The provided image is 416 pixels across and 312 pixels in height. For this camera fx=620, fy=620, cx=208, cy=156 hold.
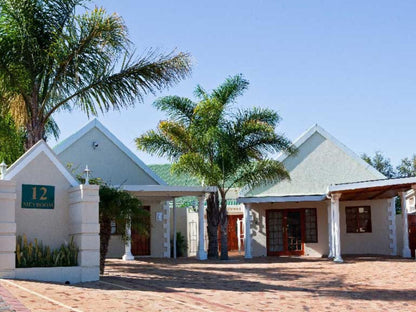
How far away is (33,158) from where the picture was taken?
44.0ft

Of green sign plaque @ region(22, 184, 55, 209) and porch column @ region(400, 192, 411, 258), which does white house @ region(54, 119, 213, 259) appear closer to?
porch column @ region(400, 192, 411, 258)

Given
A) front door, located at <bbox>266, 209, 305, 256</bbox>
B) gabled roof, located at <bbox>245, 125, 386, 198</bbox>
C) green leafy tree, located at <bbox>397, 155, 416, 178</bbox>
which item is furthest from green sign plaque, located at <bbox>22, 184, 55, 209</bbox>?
green leafy tree, located at <bbox>397, 155, 416, 178</bbox>

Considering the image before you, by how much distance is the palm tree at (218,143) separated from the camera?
21547 millimetres

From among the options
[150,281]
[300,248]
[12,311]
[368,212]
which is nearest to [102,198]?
[150,281]

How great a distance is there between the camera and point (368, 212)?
2542cm

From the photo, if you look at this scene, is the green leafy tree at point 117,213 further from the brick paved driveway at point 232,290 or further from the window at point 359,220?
the window at point 359,220

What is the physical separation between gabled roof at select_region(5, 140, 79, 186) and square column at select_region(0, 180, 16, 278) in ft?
1.65

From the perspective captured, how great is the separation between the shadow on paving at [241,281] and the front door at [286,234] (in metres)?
6.79

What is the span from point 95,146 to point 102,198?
874cm

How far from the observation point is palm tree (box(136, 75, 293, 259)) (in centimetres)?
2155

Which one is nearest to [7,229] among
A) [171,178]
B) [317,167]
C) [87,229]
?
[87,229]

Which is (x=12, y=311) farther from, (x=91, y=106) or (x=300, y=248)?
(x=300, y=248)

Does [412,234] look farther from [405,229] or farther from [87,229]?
[87,229]

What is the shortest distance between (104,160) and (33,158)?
34.4 feet
